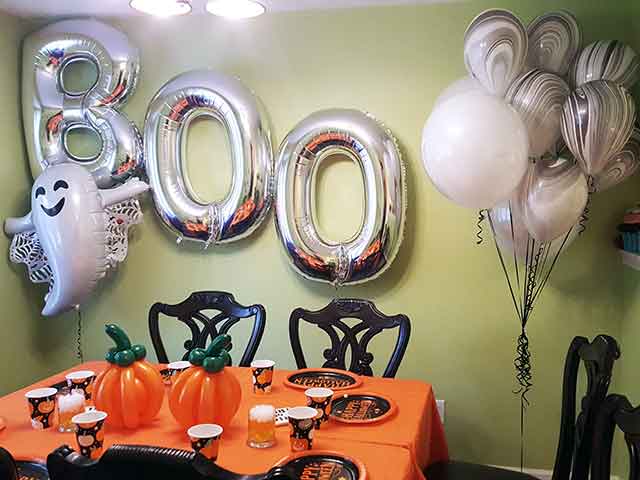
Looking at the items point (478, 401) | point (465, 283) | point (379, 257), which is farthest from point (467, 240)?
point (478, 401)

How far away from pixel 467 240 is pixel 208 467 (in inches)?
78.6

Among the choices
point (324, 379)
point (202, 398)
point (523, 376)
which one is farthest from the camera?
point (523, 376)

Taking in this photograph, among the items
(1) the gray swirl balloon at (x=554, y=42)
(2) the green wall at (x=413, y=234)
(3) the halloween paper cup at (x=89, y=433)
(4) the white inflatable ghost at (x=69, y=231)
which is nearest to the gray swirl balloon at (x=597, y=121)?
(1) the gray swirl balloon at (x=554, y=42)

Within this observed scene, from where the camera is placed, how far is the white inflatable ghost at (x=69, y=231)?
272cm

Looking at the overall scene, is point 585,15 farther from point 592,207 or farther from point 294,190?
point 294,190

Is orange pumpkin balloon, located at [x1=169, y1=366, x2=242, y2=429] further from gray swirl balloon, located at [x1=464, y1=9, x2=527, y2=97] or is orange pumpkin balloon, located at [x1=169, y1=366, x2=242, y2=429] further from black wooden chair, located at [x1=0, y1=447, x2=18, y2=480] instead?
gray swirl balloon, located at [x1=464, y1=9, x2=527, y2=97]

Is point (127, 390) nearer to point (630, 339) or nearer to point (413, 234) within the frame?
point (413, 234)

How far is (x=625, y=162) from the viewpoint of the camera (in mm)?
2197

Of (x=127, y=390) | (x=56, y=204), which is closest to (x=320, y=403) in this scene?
(x=127, y=390)

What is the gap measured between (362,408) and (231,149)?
145 centimetres

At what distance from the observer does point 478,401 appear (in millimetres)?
2873

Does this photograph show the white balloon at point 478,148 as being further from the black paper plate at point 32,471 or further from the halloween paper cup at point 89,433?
the black paper plate at point 32,471

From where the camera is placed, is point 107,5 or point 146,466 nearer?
point 146,466

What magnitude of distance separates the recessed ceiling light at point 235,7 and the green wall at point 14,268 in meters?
1.22
